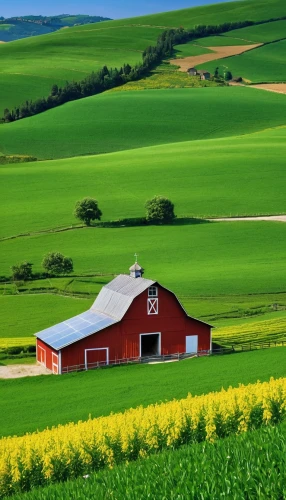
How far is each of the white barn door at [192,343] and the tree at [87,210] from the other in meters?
43.2

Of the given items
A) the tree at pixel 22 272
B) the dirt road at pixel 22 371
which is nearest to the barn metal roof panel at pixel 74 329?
the dirt road at pixel 22 371

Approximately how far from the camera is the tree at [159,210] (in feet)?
341

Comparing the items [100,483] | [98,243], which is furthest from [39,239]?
[100,483]

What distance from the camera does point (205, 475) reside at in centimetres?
2148

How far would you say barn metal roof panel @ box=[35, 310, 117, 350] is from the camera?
5838cm

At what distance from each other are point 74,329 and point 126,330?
332cm

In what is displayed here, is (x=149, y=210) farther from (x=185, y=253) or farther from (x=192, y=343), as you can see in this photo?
(x=192, y=343)

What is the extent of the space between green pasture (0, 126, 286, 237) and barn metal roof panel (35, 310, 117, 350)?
119 ft

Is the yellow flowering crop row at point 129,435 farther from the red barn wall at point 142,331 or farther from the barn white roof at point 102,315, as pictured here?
the barn white roof at point 102,315

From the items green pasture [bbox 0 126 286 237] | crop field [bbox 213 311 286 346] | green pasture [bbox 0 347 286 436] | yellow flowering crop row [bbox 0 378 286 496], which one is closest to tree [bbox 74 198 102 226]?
green pasture [bbox 0 126 286 237]

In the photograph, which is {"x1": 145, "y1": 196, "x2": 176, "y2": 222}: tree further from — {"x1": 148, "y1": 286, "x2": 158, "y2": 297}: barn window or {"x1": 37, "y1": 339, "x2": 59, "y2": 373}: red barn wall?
{"x1": 37, "y1": 339, "x2": 59, "y2": 373}: red barn wall

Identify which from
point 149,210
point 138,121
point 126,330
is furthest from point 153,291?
point 138,121

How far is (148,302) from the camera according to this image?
201 feet

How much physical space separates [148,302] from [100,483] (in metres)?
37.4
